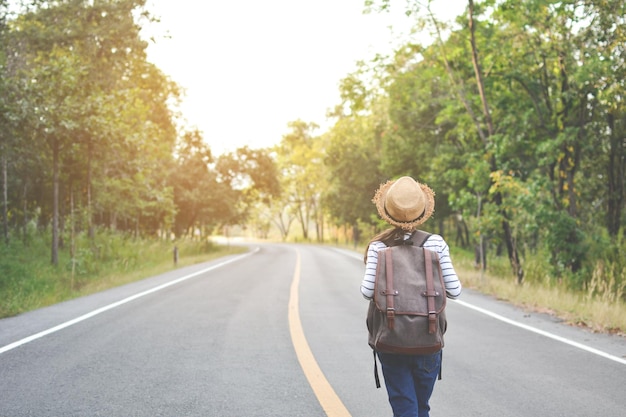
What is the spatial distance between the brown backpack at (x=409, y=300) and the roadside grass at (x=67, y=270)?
849cm

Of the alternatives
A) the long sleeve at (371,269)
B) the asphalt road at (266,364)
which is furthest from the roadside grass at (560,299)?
the long sleeve at (371,269)

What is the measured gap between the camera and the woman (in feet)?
10.1

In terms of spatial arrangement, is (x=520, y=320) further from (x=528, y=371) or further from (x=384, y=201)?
(x=384, y=201)

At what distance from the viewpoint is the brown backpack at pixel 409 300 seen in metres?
2.98

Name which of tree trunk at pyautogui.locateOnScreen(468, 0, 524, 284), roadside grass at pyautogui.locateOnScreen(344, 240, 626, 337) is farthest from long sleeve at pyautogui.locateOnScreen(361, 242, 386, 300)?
tree trunk at pyautogui.locateOnScreen(468, 0, 524, 284)

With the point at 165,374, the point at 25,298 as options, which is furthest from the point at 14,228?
the point at 165,374

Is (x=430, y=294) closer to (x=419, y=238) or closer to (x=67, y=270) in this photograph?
(x=419, y=238)

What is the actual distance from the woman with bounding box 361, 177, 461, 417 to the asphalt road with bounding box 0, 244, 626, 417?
137 centimetres

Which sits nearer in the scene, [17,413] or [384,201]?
[384,201]

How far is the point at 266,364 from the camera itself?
5922 mm

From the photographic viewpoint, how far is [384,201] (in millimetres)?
3291

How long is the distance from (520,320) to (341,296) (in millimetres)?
4145

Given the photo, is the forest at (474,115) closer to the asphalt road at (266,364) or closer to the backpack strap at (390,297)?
the asphalt road at (266,364)

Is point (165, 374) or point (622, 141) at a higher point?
point (622, 141)
